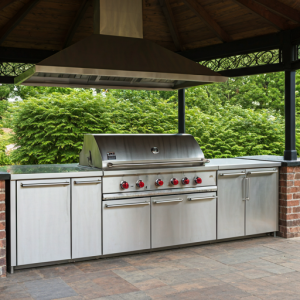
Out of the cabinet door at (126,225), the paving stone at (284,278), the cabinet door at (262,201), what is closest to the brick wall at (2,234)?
the cabinet door at (126,225)

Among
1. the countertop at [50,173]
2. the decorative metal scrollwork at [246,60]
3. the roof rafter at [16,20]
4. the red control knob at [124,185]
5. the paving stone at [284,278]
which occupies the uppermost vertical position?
the roof rafter at [16,20]

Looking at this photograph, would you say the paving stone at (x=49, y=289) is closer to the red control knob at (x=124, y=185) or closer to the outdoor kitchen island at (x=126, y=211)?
the outdoor kitchen island at (x=126, y=211)

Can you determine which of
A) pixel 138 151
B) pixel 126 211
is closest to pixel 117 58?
pixel 138 151

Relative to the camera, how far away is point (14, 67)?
5.42m

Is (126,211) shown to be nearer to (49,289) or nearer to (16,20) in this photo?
(49,289)

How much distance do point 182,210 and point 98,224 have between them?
1.02 meters

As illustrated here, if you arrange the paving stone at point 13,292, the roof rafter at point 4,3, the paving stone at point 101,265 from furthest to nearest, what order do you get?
1. the roof rafter at point 4,3
2. the paving stone at point 101,265
3. the paving stone at point 13,292

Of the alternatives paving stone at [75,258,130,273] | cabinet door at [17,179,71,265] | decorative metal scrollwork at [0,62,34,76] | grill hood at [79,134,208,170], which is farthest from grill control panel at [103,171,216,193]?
decorative metal scrollwork at [0,62,34,76]

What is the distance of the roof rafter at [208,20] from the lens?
210 inches

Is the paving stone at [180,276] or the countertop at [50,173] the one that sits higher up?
the countertop at [50,173]

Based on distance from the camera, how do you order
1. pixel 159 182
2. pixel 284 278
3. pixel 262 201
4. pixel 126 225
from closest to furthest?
pixel 284 278
pixel 126 225
pixel 159 182
pixel 262 201

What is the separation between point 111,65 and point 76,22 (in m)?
1.78

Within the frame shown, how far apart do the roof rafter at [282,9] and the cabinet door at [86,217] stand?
9.21ft

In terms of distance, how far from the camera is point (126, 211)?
4.34 m
